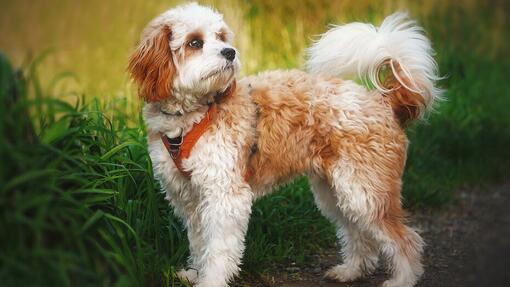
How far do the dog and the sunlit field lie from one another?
397 mm

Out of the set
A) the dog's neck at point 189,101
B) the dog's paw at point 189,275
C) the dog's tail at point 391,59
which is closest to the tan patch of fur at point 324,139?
the dog's tail at point 391,59

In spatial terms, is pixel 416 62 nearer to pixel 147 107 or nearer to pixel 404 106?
pixel 404 106

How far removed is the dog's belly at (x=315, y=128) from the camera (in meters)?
4.22

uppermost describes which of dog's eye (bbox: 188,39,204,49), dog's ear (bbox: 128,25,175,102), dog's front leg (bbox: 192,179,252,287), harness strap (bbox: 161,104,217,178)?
dog's eye (bbox: 188,39,204,49)

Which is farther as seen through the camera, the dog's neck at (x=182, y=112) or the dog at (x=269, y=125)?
the dog's neck at (x=182, y=112)

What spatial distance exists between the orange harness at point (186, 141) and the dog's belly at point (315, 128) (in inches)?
13.9

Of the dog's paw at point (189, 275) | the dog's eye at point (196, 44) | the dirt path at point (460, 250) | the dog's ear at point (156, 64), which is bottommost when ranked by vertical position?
the dirt path at point (460, 250)

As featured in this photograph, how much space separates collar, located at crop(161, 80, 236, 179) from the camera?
4.12 metres

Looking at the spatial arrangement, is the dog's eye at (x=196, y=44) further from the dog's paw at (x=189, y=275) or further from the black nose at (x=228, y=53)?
the dog's paw at (x=189, y=275)

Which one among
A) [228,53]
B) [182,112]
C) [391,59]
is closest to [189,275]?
[182,112]

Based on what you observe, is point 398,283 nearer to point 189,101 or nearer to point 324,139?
point 324,139

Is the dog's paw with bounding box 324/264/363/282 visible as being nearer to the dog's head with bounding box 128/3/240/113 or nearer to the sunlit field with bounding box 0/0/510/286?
the sunlit field with bounding box 0/0/510/286

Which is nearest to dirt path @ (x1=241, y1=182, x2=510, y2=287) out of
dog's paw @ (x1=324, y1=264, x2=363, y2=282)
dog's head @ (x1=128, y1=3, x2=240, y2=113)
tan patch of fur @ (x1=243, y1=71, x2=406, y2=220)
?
dog's paw @ (x1=324, y1=264, x2=363, y2=282)

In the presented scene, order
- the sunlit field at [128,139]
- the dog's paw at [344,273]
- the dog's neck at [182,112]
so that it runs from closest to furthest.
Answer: the sunlit field at [128,139] → the dog's neck at [182,112] → the dog's paw at [344,273]
